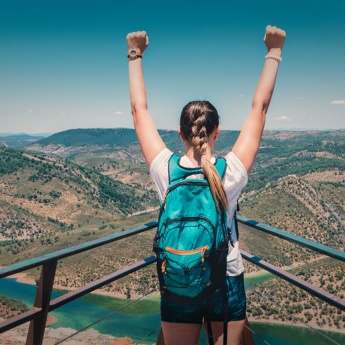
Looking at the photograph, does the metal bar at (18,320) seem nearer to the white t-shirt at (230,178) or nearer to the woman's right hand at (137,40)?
the white t-shirt at (230,178)

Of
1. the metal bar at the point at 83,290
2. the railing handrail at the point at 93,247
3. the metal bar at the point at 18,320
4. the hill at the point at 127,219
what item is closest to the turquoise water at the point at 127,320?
the hill at the point at 127,219

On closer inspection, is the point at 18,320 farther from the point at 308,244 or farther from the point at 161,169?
the point at 308,244

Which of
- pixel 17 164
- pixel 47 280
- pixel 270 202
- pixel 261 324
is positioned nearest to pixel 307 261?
pixel 270 202

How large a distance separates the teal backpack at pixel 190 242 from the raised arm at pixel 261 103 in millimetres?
236

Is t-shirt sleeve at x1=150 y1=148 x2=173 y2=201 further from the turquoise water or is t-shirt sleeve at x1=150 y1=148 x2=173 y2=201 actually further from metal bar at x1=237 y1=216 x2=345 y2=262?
the turquoise water

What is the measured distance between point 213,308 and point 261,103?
0.94 m

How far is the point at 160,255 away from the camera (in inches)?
59.3

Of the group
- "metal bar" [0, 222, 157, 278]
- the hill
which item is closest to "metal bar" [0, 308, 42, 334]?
"metal bar" [0, 222, 157, 278]

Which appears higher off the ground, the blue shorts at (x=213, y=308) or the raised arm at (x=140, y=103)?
the raised arm at (x=140, y=103)

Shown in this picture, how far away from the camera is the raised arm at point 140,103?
1.68 m

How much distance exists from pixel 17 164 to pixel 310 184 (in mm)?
90295

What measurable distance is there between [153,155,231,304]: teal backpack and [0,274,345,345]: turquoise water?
38459 millimetres

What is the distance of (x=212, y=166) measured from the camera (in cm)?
150

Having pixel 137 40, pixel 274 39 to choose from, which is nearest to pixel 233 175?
pixel 274 39
